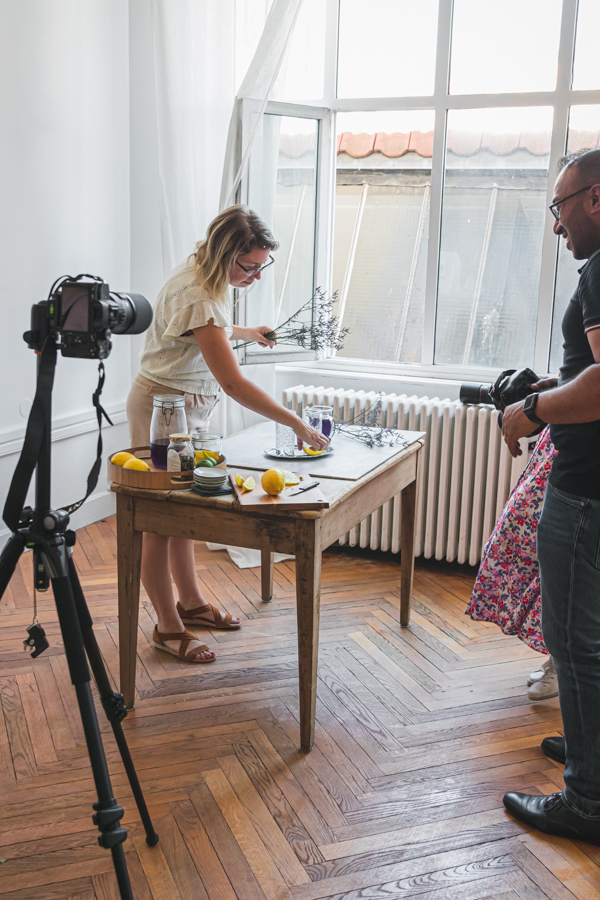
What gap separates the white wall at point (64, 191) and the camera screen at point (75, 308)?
212cm

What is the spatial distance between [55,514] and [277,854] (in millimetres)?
1017

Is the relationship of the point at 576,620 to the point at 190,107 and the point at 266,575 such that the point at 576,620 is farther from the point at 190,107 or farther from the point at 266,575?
the point at 190,107

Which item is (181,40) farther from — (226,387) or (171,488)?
(171,488)

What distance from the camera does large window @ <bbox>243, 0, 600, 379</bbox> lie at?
3.63 meters

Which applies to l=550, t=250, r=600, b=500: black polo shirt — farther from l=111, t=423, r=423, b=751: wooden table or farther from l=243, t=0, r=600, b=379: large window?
l=243, t=0, r=600, b=379: large window

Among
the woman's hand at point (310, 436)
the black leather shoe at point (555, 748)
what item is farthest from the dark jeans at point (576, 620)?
the woman's hand at point (310, 436)

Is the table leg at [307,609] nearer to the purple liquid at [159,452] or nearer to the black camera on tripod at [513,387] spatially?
the purple liquid at [159,452]

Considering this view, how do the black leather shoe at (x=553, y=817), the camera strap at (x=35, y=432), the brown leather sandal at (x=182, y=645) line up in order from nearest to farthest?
the camera strap at (x=35, y=432), the black leather shoe at (x=553, y=817), the brown leather sandal at (x=182, y=645)

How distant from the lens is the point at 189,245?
3.84 m

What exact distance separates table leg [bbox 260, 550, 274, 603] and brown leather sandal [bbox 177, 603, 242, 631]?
0.28 meters

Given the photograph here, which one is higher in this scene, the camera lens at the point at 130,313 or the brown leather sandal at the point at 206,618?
the camera lens at the point at 130,313

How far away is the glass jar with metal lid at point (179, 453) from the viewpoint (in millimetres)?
2246

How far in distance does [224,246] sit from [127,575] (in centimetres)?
106

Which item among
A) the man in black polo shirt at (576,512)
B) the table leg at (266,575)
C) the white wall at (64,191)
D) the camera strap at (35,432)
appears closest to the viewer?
the camera strap at (35,432)
